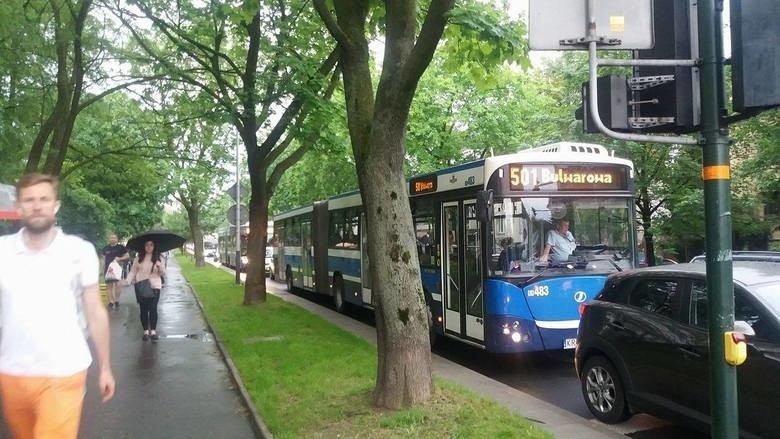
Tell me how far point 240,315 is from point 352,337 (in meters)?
4.04

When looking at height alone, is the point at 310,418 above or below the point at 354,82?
below

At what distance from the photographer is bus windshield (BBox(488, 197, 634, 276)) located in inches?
347

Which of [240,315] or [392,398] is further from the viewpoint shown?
[240,315]

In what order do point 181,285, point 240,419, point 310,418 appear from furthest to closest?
point 181,285 < point 240,419 < point 310,418

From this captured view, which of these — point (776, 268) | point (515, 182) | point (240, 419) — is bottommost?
point (240, 419)

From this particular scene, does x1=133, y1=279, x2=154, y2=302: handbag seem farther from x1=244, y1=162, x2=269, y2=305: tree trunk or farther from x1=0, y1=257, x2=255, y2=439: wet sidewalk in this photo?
x1=244, y1=162, x2=269, y2=305: tree trunk

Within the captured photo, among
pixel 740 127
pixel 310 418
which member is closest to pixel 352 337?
pixel 310 418

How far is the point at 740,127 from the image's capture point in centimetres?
1852

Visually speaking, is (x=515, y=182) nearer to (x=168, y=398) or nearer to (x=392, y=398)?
(x=392, y=398)

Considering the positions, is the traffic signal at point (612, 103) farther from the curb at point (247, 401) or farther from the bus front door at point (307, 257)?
the bus front door at point (307, 257)

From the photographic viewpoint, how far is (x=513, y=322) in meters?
8.70

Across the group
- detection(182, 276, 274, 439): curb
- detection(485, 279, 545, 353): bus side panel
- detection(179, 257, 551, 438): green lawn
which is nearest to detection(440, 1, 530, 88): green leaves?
detection(485, 279, 545, 353): bus side panel

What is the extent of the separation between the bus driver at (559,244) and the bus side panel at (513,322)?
0.62 meters

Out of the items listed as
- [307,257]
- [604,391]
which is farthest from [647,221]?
[604,391]
